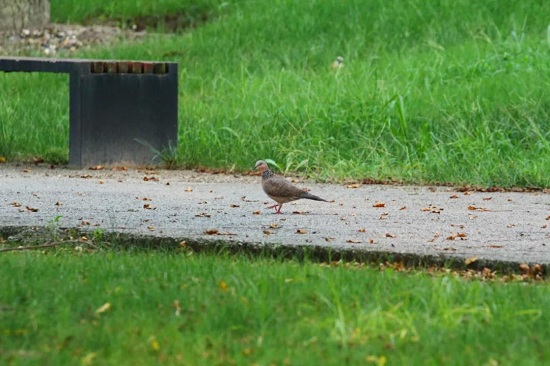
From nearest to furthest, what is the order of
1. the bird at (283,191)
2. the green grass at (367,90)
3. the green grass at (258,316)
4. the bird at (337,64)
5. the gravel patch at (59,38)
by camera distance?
the green grass at (258,316), the bird at (283,191), the green grass at (367,90), the bird at (337,64), the gravel patch at (59,38)

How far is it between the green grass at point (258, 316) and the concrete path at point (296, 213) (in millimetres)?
839

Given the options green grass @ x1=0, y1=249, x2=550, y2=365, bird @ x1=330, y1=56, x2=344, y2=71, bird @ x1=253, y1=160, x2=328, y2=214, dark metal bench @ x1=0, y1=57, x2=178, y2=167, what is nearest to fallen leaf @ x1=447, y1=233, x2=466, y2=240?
green grass @ x1=0, y1=249, x2=550, y2=365

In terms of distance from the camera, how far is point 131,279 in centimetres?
525

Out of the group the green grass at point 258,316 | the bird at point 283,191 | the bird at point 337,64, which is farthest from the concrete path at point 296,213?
the bird at point 337,64

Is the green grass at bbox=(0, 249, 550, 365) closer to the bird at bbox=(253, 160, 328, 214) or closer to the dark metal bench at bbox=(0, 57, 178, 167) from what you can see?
the bird at bbox=(253, 160, 328, 214)

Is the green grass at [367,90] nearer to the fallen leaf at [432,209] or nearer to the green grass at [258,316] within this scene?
the fallen leaf at [432,209]

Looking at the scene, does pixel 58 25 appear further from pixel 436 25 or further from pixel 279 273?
pixel 279 273

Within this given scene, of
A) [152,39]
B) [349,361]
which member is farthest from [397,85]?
[349,361]

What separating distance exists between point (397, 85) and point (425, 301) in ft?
28.1

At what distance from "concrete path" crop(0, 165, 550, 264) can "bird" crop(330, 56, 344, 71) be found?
4.56m

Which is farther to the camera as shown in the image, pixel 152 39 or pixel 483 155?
pixel 152 39

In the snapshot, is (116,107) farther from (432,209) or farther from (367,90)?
(432,209)

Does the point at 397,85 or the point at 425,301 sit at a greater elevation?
the point at 425,301

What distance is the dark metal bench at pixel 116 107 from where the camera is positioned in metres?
10.6
